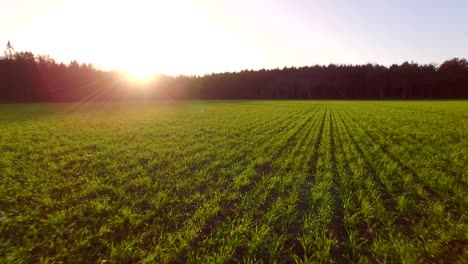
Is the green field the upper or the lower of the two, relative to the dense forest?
lower

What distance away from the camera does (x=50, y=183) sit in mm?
7086

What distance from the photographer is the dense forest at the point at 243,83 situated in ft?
263

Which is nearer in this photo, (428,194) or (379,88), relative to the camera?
(428,194)

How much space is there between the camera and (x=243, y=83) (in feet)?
428

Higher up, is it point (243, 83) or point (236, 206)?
point (243, 83)

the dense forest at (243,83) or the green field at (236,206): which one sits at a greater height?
the dense forest at (243,83)

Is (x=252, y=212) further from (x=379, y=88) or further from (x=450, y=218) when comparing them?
(x=379, y=88)

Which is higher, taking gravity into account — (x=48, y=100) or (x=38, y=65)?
(x=38, y=65)

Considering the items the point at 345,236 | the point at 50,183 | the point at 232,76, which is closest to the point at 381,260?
the point at 345,236

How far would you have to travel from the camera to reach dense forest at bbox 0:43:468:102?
3155 inches

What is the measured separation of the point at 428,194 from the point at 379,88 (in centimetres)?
13047

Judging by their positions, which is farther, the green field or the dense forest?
the dense forest

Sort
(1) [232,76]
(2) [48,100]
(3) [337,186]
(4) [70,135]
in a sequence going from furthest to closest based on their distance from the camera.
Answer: (1) [232,76], (2) [48,100], (4) [70,135], (3) [337,186]

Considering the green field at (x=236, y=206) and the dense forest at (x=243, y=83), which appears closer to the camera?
the green field at (x=236, y=206)
